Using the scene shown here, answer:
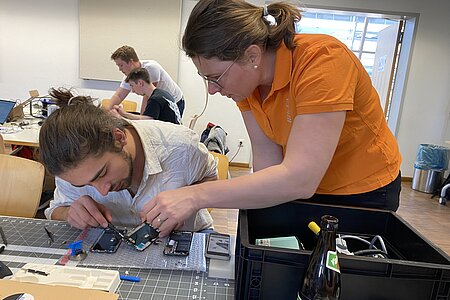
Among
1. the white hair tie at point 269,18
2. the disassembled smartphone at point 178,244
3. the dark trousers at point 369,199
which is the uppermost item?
the white hair tie at point 269,18

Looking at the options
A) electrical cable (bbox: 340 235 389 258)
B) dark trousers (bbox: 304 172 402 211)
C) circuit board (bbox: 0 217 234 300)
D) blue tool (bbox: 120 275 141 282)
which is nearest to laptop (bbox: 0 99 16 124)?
circuit board (bbox: 0 217 234 300)

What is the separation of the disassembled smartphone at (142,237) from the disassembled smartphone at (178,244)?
0.04 meters

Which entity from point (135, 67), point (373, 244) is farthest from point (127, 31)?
point (373, 244)

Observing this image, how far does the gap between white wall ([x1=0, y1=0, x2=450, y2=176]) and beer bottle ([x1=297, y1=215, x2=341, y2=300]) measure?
375 centimetres

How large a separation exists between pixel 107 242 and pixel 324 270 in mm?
553

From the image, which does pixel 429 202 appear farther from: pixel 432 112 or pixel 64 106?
pixel 64 106

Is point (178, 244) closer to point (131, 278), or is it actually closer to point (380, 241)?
point (131, 278)

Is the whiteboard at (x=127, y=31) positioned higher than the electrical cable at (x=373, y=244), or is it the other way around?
the whiteboard at (x=127, y=31)

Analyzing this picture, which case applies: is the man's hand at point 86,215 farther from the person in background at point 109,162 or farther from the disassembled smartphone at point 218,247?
the disassembled smartphone at point 218,247

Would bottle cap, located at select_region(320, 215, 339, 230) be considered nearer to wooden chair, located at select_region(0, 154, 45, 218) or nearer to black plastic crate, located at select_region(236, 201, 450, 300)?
black plastic crate, located at select_region(236, 201, 450, 300)

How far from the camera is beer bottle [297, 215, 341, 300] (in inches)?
23.5

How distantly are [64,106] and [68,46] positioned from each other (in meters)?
3.80

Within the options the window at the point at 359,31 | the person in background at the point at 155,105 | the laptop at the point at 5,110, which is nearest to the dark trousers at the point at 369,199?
the person in background at the point at 155,105

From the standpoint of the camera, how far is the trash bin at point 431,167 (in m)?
4.04
